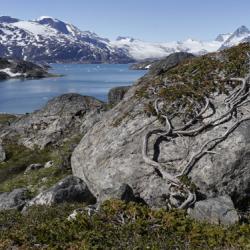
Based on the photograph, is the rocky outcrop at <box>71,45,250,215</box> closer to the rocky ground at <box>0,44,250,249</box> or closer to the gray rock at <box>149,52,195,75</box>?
the rocky ground at <box>0,44,250,249</box>

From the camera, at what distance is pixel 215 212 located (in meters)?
14.8

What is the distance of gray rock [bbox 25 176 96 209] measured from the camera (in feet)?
62.5

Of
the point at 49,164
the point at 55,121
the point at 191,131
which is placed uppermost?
the point at 191,131

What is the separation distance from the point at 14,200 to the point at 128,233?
11363 millimetres

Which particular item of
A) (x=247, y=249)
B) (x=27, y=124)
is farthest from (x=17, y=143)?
(x=247, y=249)

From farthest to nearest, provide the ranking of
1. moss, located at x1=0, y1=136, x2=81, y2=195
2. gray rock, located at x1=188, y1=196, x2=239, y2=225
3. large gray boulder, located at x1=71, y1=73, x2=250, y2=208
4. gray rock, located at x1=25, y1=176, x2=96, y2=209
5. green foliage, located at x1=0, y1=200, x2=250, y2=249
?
moss, located at x1=0, y1=136, x2=81, y2=195
gray rock, located at x1=25, y1=176, x2=96, y2=209
large gray boulder, located at x1=71, y1=73, x2=250, y2=208
gray rock, located at x1=188, y1=196, x2=239, y2=225
green foliage, located at x1=0, y1=200, x2=250, y2=249

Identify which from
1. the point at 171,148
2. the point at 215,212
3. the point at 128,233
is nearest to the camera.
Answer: the point at 128,233

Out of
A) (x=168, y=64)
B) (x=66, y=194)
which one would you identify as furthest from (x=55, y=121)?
(x=66, y=194)

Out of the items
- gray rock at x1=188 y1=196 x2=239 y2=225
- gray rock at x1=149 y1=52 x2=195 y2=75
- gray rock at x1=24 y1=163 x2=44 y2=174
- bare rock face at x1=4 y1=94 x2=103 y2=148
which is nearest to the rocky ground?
gray rock at x1=188 y1=196 x2=239 y2=225

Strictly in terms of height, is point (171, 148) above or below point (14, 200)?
above

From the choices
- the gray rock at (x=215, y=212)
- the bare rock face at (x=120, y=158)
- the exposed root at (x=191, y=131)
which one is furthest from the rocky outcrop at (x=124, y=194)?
the gray rock at (x=215, y=212)

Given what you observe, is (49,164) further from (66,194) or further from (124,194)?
(124,194)

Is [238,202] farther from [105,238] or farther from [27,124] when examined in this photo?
[27,124]

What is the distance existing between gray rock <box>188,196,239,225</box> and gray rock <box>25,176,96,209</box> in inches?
217
